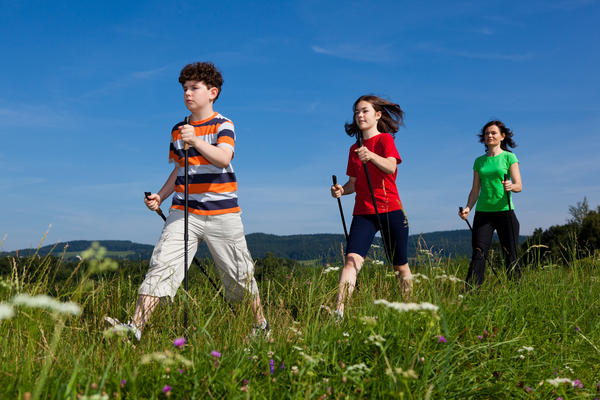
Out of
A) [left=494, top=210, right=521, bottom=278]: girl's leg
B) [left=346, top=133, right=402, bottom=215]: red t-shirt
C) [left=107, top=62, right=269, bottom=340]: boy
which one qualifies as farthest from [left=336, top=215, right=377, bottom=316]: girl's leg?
[left=494, top=210, right=521, bottom=278]: girl's leg

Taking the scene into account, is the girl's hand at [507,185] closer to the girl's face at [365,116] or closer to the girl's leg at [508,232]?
the girl's leg at [508,232]

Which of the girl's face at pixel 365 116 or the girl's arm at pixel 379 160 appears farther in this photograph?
the girl's face at pixel 365 116

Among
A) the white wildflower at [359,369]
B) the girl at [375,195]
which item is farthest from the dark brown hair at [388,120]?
the white wildflower at [359,369]

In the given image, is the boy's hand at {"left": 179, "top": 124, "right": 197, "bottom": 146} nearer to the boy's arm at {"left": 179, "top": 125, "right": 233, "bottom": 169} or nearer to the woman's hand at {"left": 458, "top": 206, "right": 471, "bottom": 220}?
the boy's arm at {"left": 179, "top": 125, "right": 233, "bottom": 169}

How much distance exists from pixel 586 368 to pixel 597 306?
133cm

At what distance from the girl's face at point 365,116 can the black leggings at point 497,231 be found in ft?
7.61

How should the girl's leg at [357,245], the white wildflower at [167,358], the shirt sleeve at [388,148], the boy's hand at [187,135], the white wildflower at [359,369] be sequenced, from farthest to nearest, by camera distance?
the shirt sleeve at [388,148] < the girl's leg at [357,245] < the boy's hand at [187,135] < the white wildflower at [359,369] < the white wildflower at [167,358]

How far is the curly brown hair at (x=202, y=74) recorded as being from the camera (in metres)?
4.86

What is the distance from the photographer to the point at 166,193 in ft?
16.1

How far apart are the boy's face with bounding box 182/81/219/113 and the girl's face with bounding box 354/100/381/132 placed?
1.62 metres

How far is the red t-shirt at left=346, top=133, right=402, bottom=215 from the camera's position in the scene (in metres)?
5.06

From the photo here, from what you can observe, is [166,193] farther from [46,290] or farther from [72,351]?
[72,351]

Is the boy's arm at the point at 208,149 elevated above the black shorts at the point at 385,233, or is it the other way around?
the boy's arm at the point at 208,149

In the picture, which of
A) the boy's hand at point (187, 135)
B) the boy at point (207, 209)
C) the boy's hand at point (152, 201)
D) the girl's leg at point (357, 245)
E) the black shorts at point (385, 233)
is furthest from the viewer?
the black shorts at point (385, 233)
